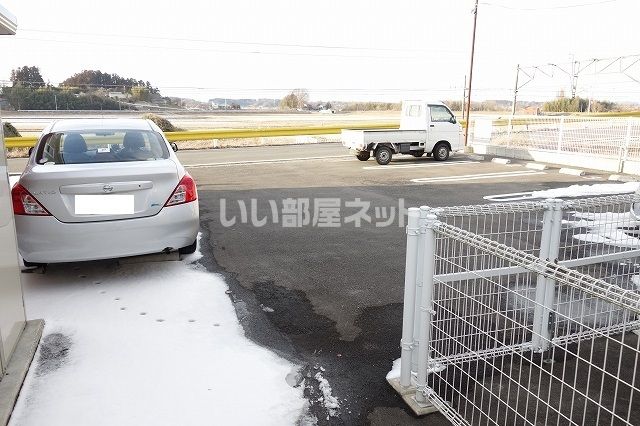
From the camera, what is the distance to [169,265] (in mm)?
4977

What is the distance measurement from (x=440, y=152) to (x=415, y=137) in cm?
108

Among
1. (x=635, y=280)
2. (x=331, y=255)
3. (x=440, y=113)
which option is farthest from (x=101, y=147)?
(x=440, y=113)

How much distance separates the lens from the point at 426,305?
271 centimetres

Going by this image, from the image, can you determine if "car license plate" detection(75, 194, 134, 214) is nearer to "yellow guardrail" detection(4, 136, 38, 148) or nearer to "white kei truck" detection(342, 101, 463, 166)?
"white kei truck" detection(342, 101, 463, 166)

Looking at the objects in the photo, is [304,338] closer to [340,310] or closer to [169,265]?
[340,310]

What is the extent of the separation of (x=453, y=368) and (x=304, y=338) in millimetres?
1071

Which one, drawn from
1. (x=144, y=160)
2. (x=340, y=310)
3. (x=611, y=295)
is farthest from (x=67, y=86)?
(x=611, y=295)

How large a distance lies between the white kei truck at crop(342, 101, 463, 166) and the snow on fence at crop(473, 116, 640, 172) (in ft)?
7.02

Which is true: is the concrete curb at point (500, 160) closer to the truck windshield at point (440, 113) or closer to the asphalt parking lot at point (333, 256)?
the asphalt parking lot at point (333, 256)

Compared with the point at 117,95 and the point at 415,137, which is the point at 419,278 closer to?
the point at 415,137

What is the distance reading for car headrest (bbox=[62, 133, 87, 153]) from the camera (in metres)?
4.61

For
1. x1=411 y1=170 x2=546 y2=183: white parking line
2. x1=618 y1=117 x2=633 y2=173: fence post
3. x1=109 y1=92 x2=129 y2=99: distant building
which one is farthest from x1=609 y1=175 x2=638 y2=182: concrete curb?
x1=109 y1=92 x2=129 y2=99: distant building

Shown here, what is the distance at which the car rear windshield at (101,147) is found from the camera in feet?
14.8

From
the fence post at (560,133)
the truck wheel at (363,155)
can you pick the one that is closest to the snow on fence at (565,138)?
the fence post at (560,133)
